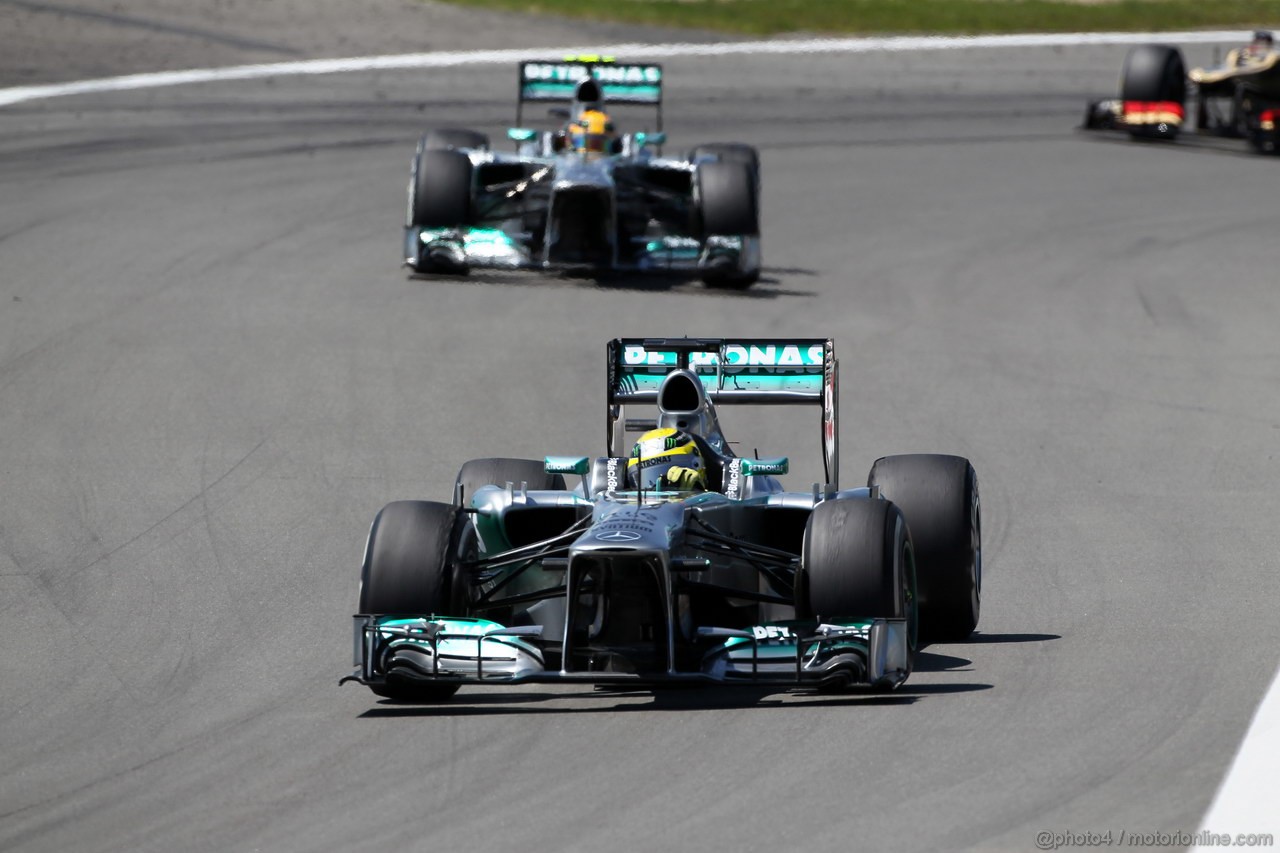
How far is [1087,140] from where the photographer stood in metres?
32.2

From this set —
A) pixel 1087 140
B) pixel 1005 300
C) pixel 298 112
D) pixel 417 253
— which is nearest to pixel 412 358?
pixel 417 253

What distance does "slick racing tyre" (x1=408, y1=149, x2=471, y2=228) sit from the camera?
861 inches

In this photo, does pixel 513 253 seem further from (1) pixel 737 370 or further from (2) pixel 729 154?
(1) pixel 737 370

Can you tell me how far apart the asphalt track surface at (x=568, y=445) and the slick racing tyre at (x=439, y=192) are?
668 millimetres

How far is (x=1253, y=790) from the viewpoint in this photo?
8.52 m

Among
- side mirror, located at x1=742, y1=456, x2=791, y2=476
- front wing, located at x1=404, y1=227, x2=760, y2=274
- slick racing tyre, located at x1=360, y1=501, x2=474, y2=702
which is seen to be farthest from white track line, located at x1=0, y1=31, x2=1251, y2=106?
slick racing tyre, located at x1=360, y1=501, x2=474, y2=702

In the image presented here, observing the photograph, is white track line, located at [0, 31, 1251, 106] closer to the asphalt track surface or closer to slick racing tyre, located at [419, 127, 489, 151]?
the asphalt track surface

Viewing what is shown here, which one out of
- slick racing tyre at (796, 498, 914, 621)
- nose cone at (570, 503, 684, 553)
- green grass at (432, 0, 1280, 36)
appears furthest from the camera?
green grass at (432, 0, 1280, 36)

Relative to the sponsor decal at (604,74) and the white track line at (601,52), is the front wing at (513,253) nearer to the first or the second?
the sponsor decal at (604,74)

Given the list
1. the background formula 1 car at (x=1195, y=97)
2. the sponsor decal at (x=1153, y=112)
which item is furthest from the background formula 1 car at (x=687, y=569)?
the sponsor decal at (x=1153, y=112)

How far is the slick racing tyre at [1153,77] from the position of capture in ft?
102

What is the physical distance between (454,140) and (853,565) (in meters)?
14.2

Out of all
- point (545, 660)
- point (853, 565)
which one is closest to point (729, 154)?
point (853, 565)

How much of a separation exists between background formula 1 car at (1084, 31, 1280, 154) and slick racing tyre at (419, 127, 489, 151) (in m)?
11.6
